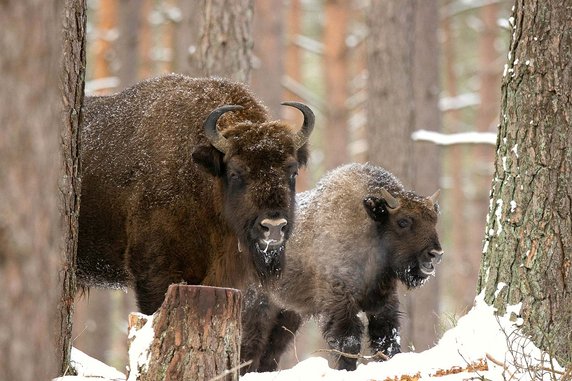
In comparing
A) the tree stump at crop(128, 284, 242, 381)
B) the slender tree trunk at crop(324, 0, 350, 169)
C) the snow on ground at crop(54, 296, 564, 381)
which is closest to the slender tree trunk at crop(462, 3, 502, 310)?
the slender tree trunk at crop(324, 0, 350, 169)

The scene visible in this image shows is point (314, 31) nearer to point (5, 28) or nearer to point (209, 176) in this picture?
point (209, 176)

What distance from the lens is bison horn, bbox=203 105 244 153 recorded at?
7.19m

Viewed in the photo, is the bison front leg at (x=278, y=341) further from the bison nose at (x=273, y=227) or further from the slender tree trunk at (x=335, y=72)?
the slender tree trunk at (x=335, y=72)

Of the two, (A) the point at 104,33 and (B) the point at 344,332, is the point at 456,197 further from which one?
(B) the point at 344,332

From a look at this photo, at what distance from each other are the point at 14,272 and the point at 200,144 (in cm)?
436

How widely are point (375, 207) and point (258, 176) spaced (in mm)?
2356

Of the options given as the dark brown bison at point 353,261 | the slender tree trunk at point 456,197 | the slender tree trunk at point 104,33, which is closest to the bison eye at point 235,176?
the dark brown bison at point 353,261

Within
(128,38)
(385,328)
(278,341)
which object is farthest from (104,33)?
(385,328)

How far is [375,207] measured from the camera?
29.7ft

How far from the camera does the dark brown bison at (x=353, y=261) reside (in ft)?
28.8

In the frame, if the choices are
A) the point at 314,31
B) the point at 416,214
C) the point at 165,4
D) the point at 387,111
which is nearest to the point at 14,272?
the point at 416,214

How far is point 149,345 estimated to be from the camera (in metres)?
5.16

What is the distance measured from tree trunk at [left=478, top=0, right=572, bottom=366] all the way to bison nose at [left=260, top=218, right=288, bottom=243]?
1483mm

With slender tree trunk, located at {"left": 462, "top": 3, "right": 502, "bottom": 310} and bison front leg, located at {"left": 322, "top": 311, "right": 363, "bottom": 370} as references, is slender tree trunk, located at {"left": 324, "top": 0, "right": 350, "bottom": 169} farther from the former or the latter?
bison front leg, located at {"left": 322, "top": 311, "right": 363, "bottom": 370}
